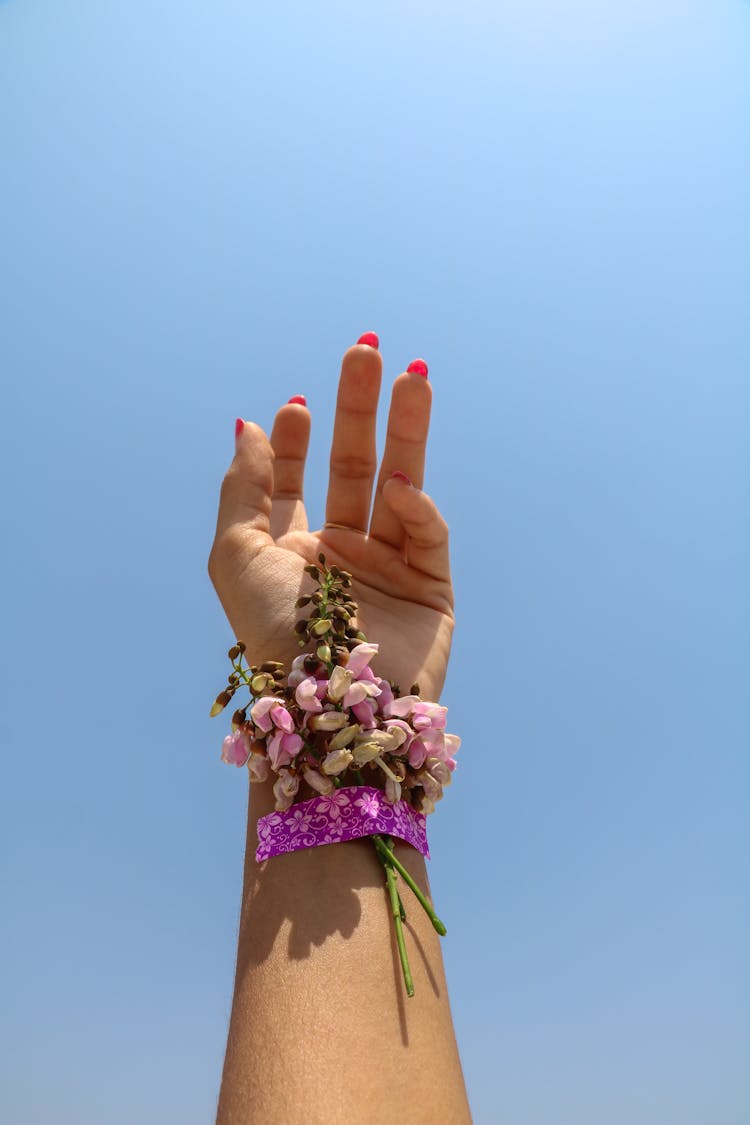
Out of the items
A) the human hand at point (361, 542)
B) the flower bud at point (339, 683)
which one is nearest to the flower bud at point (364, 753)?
the flower bud at point (339, 683)

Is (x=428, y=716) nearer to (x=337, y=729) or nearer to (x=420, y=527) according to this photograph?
(x=337, y=729)

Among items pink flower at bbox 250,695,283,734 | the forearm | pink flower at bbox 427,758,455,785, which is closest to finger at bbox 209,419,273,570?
pink flower at bbox 250,695,283,734

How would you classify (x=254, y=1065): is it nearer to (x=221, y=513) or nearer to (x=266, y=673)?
(x=266, y=673)

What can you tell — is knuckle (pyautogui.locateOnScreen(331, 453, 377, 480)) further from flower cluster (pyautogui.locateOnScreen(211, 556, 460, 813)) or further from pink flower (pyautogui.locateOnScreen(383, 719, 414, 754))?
pink flower (pyautogui.locateOnScreen(383, 719, 414, 754))

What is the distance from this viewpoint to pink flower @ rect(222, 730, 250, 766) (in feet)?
6.43

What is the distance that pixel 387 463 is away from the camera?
249 centimetres

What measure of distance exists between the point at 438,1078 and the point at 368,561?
4.63ft

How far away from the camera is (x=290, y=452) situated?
2783mm

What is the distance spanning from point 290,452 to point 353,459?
292mm

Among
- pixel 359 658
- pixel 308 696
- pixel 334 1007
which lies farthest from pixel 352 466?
pixel 334 1007

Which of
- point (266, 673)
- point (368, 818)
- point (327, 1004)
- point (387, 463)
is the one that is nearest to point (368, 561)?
point (387, 463)

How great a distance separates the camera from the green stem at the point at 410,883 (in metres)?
1.77

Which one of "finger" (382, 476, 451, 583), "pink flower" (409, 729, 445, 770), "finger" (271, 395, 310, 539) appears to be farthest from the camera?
"finger" (271, 395, 310, 539)

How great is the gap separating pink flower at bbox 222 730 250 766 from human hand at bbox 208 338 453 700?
275 millimetres
